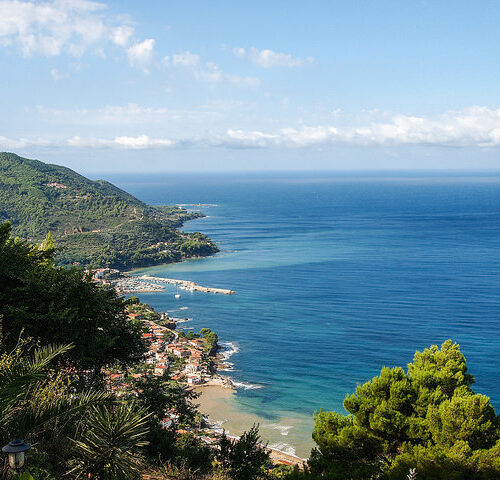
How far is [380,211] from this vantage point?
113125mm

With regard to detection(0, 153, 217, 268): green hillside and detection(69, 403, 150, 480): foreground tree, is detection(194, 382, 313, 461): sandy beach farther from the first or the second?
detection(0, 153, 217, 268): green hillside

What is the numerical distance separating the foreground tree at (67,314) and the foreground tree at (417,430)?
558 centimetres

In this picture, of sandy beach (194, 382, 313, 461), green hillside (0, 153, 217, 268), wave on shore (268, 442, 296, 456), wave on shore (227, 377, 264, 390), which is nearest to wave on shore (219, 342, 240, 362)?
wave on shore (227, 377, 264, 390)

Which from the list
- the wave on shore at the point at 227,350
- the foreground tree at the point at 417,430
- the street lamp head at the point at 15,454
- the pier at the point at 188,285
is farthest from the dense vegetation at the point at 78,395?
the pier at the point at 188,285

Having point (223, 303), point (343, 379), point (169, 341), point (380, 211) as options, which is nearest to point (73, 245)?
point (223, 303)

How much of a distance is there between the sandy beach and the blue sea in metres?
0.24

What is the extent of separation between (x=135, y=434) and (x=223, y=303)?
128 ft

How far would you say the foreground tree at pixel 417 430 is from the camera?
8.85 m

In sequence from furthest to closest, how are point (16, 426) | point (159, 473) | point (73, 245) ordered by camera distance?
point (73, 245) < point (159, 473) < point (16, 426)

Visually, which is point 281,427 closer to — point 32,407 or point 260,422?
point 260,422

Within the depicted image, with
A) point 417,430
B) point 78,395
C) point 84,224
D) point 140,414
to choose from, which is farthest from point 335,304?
point 84,224

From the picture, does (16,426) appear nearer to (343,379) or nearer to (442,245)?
(343,379)

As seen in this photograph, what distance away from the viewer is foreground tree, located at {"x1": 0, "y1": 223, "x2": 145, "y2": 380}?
11.4 metres

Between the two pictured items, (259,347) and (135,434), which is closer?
(135,434)
